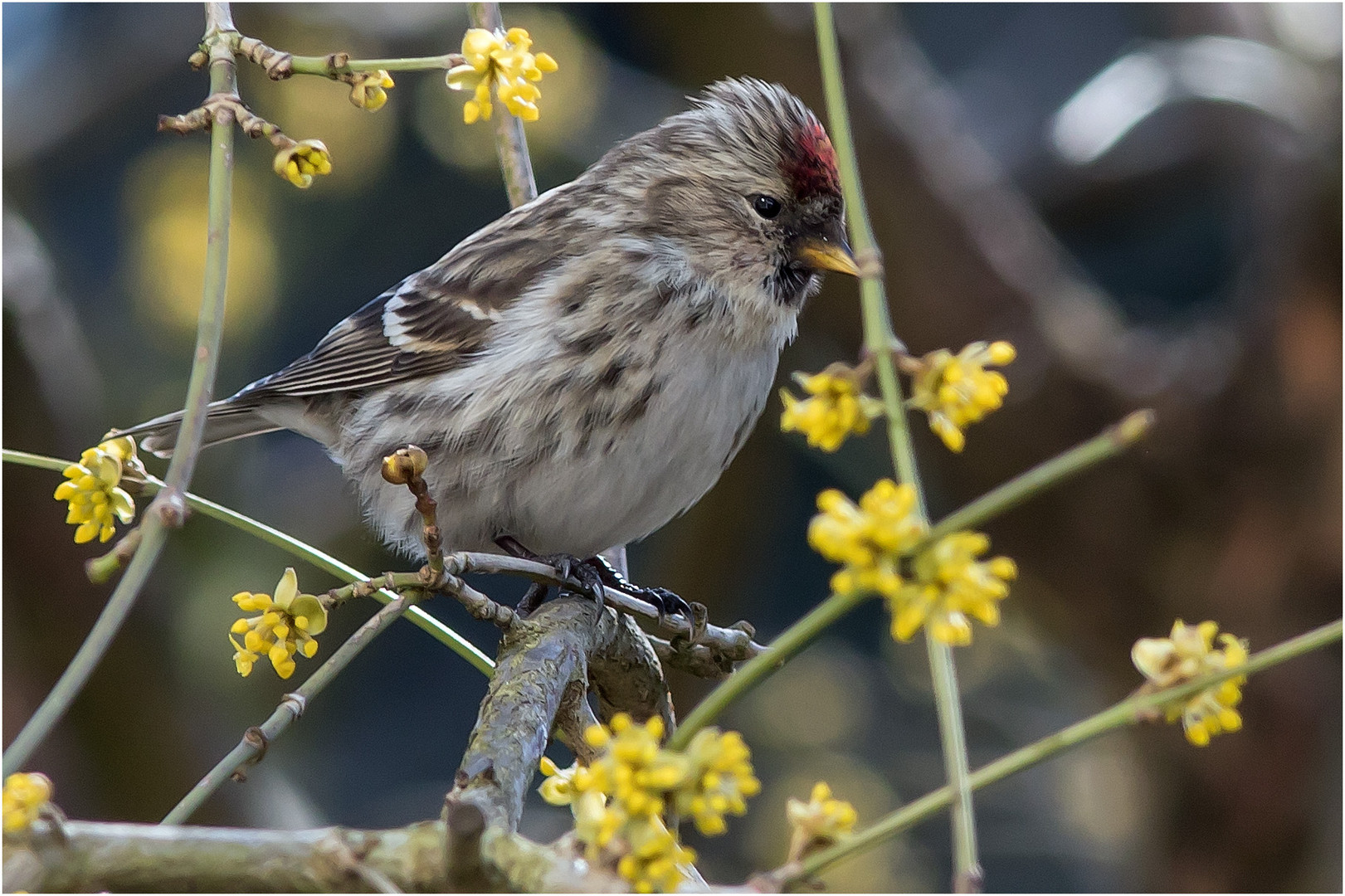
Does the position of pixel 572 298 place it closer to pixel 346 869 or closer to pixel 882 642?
pixel 346 869

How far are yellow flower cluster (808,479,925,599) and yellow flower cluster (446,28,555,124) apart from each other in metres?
0.56

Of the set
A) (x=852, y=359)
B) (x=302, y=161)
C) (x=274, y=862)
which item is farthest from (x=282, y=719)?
(x=852, y=359)

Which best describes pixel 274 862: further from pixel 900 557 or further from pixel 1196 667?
pixel 1196 667

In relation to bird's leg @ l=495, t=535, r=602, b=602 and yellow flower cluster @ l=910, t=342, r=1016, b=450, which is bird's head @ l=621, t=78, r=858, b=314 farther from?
yellow flower cluster @ l=910, t=342, r=1016, b=450

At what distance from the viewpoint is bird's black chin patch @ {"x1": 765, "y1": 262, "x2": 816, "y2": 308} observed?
7.06 feet

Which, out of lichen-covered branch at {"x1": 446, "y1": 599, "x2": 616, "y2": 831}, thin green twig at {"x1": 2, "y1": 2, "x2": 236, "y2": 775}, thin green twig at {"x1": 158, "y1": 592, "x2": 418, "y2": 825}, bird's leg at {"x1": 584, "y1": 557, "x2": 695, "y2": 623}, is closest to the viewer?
thin green twig at {"x1": 2, "y1": 2, "x2": 236, "y2": 775}

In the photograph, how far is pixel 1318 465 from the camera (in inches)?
126

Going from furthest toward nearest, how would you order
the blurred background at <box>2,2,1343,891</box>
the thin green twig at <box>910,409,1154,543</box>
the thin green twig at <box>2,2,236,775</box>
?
the blurred background at <box>2,2,1343,891</box>, the thin green twig at <box>2,2,236,775</box>, the thin green twig at <box>910,409,1154,543</box>

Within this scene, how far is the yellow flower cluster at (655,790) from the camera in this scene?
0.70m

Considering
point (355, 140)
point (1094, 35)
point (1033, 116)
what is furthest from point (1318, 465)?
point (355, 140)

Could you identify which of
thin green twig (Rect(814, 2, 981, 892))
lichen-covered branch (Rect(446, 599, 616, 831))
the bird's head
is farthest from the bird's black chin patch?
thin green twig (Rect(814, 2, 981, 892))

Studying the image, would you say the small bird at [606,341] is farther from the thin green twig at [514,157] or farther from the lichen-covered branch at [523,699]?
the lichen-covered branch at [523,699]

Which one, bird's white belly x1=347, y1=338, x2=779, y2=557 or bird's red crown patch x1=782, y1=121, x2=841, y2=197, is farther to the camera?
bird's red crown patch x1=782, y1=121, x2=841, y2=197

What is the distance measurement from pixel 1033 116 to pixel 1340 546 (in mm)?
1655
